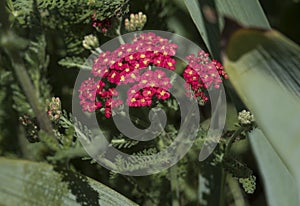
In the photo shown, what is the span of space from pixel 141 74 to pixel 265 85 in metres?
0.50

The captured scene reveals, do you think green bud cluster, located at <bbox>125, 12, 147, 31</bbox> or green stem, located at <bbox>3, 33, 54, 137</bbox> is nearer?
green stem, located at <bbox>3, 33, 54, 137</bbox>

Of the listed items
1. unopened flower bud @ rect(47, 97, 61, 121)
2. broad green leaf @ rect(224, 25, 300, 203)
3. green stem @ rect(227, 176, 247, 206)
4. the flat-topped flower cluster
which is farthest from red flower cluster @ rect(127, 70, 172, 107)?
green stem @ rect(227, 176, 247, 206)

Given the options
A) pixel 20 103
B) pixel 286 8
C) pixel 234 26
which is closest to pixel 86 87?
pixel 20 103

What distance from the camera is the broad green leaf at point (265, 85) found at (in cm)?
68

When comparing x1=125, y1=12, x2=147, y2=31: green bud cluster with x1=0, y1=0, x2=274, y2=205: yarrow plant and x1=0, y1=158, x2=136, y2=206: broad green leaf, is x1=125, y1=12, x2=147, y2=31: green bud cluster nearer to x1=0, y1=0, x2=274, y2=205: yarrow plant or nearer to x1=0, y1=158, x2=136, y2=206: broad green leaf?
x1=0, y1=0, x2=274, y2=205: yarrow plant

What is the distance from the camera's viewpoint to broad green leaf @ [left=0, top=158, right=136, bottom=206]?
97 cm

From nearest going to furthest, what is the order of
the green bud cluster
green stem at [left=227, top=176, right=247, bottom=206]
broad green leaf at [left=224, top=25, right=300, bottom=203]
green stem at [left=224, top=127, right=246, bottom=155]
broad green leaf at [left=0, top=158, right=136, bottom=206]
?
broad green leaf at [left=224, top=25, right=300, bottom=203], broad green leaf at [left=0, top=158, right=136, bottom=206], green stem at [left=224, top=127, right=246, bottom=155], the green bud cluster, green stem at [left=227, top=176, right=247, bottom=206]

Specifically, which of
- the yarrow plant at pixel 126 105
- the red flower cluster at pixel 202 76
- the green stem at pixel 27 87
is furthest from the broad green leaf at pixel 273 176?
the green stem at pixel 27 87

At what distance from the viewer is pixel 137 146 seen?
1.33 meters

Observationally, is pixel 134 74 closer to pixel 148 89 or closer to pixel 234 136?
pixel 148 89

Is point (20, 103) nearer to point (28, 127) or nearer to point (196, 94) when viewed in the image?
point (28, 127)

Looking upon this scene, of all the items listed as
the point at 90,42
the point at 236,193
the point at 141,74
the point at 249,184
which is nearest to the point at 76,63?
the point at 90,42

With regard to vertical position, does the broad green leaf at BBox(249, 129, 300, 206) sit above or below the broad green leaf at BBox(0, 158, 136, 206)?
below

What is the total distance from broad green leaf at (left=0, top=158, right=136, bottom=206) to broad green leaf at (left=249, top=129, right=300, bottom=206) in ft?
0.97
